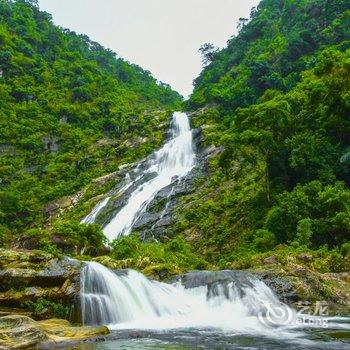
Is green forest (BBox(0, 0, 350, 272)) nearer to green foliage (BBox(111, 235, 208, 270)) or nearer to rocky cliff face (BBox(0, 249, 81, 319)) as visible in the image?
green foliage (BBox(111, 235, 208, 270))

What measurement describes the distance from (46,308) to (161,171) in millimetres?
25194

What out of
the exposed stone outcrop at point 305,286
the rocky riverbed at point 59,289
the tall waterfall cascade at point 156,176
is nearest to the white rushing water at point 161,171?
the tall waterfall cascade at point 156,176

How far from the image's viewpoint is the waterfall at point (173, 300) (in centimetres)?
1178

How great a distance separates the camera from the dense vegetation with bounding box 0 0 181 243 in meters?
39.6

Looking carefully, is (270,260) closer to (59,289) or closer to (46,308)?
(59,289)

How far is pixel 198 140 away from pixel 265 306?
1060 inches

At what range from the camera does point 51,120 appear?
49.5 meters

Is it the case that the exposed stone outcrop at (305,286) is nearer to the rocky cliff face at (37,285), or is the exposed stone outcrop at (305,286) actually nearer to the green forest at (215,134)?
the green forest at (215,134)

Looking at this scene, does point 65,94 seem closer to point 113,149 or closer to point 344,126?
point 113,149

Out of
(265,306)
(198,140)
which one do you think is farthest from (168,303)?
(198,140)

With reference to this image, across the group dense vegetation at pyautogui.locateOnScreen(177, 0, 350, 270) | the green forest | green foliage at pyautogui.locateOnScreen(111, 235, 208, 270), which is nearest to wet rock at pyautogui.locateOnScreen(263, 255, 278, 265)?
the green forest

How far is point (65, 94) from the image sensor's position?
179ft

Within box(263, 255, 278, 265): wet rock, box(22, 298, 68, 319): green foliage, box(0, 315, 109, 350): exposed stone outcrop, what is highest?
box(263, 255, 278, 265): wet rock

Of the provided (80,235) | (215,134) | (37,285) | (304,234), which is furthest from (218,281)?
(215,134)
